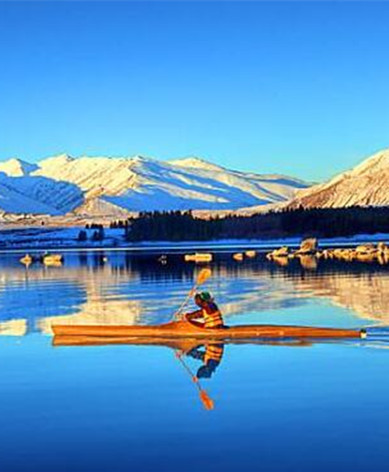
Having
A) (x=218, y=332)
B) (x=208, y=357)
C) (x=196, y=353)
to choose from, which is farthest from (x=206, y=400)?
(x=218, y=332)

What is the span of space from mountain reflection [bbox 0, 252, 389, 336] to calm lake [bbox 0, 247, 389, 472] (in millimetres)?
408

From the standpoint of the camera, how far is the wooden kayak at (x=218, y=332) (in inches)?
1053

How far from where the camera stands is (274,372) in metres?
21.5

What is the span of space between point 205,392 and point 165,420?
9.03ft

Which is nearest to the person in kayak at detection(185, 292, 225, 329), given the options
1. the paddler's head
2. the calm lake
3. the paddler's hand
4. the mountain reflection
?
the paddler's head

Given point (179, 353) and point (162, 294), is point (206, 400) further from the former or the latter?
point (162, 294)

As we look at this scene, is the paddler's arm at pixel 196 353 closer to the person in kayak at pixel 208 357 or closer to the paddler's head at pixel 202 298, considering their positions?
the person in kayak at pixel 208 357

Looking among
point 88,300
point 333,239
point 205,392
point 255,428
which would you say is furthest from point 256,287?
point 333,239

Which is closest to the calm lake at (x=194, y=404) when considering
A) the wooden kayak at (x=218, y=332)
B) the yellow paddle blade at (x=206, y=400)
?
the yellow paddle blade at (x=206, y=400)

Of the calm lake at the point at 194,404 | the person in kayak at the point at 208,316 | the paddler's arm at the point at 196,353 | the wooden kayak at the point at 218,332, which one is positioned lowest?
the calm lake at the point at 194,404

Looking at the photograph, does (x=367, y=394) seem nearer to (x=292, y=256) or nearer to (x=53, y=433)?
(x=53, y=433)

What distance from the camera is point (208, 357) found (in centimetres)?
2427

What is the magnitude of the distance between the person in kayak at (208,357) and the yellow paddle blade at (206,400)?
6.43ft

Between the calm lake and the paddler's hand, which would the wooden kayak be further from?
the paddler's hand
